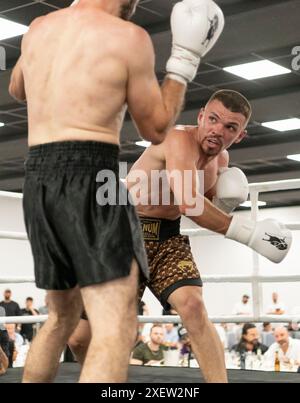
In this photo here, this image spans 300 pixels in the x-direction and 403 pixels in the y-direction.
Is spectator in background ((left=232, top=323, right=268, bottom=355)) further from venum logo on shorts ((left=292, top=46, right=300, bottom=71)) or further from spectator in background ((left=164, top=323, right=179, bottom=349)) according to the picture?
venum logo on shorts ((left=292, top=46, right=300, bottom=71))

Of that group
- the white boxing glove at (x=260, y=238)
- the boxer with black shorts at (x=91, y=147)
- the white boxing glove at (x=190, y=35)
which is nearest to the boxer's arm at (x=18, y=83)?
the boxer with black shorts at (x=91, y=147)

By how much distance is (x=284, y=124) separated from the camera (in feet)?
24.0

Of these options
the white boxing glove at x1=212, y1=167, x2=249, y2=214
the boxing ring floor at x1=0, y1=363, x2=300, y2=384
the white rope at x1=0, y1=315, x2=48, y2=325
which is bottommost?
the boxing ring floor at x1=0, y1=363, x2=300, y2=384

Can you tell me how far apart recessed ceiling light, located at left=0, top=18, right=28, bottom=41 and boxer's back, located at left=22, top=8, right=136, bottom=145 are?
11.0ft

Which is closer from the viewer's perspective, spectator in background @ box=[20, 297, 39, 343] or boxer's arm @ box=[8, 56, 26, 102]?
boxer's arm @ box=[8, 56, 26, 102]

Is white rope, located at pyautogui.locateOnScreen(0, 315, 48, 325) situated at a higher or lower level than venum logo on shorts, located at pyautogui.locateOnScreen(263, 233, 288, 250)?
lower

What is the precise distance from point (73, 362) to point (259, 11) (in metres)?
2.41

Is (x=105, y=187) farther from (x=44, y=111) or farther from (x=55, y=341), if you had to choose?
(x=55, y=341)

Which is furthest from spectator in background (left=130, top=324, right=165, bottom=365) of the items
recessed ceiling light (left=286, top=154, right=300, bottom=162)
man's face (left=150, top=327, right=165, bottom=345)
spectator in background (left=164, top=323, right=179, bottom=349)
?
recessed ceiling light (left=286, top=154, right=300, bottom=162)

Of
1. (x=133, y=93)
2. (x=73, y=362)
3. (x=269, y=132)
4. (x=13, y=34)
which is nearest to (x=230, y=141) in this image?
(x=133, y=93)

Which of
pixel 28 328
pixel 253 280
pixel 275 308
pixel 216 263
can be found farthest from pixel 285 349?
pixel 216 263

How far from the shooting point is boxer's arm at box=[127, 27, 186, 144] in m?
1.41
